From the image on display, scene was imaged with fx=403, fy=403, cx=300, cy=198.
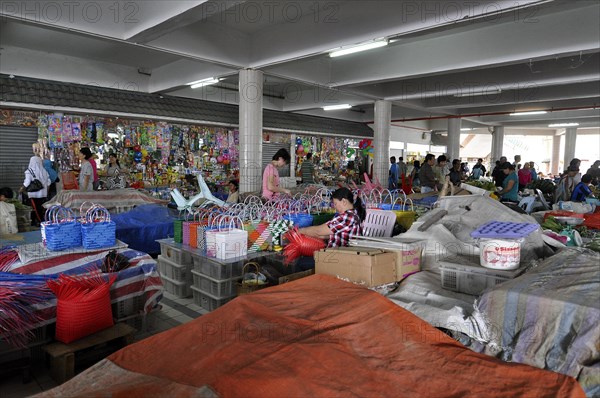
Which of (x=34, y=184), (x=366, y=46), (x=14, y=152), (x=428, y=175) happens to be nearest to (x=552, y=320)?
(x=366, y=46)

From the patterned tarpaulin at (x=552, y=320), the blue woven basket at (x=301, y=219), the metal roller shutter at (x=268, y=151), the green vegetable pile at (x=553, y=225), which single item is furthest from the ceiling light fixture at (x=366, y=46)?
the metal roller shutter at (x=268, y=151)

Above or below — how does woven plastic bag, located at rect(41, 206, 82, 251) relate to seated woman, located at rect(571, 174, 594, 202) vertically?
below

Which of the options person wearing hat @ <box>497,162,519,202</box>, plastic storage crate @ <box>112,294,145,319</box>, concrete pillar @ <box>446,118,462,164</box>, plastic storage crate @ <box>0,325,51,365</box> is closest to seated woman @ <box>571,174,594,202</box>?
person wearing hat @ <box>497,162,519,202</box>

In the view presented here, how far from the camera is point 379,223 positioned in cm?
509

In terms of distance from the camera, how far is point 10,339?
3.04 m

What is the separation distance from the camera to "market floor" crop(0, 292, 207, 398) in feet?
10.1

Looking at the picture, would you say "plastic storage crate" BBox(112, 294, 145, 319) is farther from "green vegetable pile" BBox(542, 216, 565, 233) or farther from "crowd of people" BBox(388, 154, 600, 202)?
"crowd of people" BBox(388, 154, 600, 202)

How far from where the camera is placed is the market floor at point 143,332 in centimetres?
308

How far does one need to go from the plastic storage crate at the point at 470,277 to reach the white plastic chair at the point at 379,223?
1.79 meters

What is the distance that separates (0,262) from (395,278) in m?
3.78

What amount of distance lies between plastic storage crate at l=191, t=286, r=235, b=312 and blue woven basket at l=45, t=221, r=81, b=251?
4.59ft

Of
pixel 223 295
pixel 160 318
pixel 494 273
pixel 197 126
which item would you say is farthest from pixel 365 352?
pixel 197 126

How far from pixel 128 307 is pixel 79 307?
2.15 ft

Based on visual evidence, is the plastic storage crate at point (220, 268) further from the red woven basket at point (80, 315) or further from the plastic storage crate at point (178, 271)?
the red woven basket at point (80, 315)
